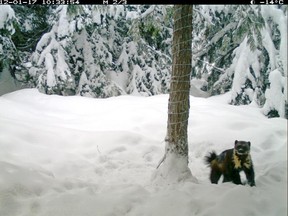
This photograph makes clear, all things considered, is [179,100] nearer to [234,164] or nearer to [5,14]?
[234,164]

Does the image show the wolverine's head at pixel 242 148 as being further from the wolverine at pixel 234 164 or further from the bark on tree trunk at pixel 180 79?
the bark on tree trunk at pixel 180 79

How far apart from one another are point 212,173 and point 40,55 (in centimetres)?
695

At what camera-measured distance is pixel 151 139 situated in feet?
21.4

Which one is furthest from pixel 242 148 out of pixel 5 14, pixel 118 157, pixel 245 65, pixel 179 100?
pixel 5 14

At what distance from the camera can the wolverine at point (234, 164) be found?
4520mm

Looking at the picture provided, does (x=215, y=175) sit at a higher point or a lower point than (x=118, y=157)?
higher

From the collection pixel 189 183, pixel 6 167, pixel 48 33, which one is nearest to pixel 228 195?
pixel 189 183

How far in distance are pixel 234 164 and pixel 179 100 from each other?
119cm

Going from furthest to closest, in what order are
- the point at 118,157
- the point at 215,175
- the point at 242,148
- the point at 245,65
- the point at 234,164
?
the point at 245,65, the point at 118,157, the point at 215,175, the point at 234,164, the point at 242,148

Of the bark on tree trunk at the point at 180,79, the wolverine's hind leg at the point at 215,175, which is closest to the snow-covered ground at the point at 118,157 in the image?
the wolverine's hind leg at the point at 215,175

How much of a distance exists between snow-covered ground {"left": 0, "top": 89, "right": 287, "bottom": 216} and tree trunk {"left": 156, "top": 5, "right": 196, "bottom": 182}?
0.94ft

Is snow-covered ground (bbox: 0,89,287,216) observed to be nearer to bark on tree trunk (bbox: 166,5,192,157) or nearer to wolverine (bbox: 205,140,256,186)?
wolverine (bbox: 205,140,256,186)

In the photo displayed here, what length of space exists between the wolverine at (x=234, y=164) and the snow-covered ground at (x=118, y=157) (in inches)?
8.8

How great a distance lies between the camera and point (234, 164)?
4.62 meters
